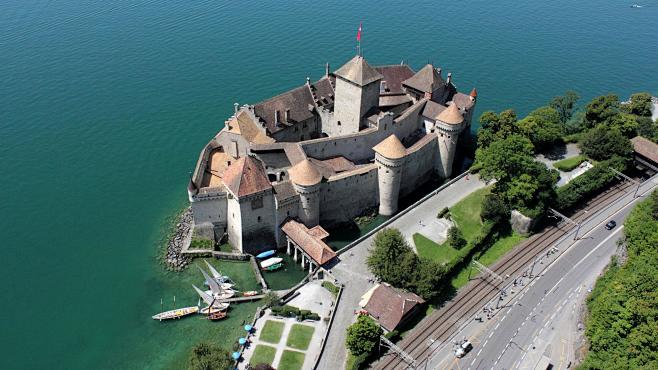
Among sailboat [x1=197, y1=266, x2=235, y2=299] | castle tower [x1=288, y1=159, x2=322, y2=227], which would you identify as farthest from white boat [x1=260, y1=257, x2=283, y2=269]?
castle tower [x1=288, y1=159, x2=322, y2=227]

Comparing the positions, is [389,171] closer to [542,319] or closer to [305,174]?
[305,174]

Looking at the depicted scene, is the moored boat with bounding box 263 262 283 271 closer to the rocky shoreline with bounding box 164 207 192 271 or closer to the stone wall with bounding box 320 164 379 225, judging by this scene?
the stone wall with bounding box 320 164 379 225

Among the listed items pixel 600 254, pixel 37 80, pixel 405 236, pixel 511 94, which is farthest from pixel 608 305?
pixel 37 80

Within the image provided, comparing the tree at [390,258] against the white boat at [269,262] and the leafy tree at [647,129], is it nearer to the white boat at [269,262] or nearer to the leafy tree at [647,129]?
the white boat at [269,262]

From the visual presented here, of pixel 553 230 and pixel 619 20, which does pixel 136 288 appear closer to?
pixel 553 230

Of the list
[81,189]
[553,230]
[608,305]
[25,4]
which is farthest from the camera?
[25,4]

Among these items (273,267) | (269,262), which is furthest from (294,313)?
(269,262)

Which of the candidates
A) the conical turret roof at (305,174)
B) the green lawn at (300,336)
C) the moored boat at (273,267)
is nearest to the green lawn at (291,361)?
the green lawn at (300,336)
